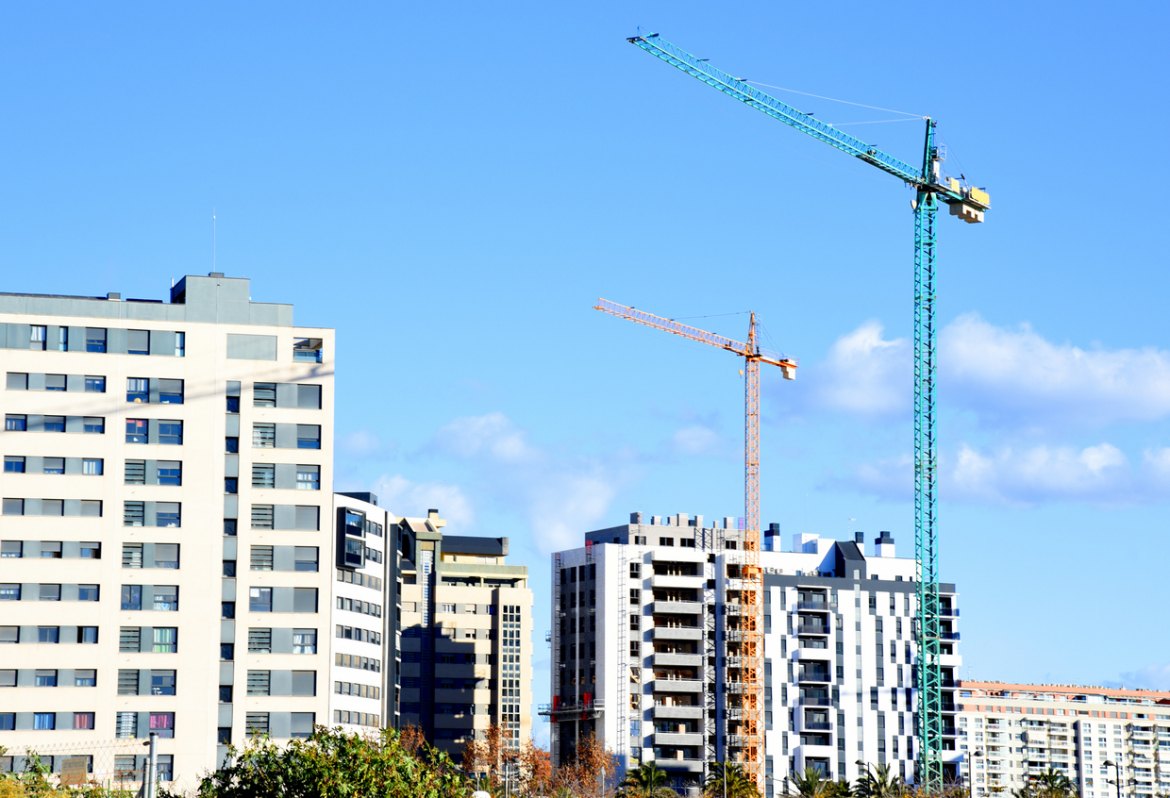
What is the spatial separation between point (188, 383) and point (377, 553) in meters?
31.0

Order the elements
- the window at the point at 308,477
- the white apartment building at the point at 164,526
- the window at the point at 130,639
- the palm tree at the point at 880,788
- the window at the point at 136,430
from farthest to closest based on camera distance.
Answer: the palm tree at the point at 880,788 < the window at the point at 308,477 < the window at the point at 136,430 < the window at the point at 130,639 < the white apartment building at the point at 164,526

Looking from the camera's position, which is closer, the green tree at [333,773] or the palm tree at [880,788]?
the green tree at [333,773]

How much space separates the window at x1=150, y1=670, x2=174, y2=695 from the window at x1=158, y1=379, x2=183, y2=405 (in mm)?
20192

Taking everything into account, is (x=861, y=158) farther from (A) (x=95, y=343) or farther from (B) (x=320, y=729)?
(B) (x=320, y=729)

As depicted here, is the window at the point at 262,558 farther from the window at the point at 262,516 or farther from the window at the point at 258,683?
the window at the point at 258,683

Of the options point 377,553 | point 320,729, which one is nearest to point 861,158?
point 377,553

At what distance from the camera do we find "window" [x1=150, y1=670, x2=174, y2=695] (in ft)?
444

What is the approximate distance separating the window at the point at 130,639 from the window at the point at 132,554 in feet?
15.5

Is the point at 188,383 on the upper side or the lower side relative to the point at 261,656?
upper

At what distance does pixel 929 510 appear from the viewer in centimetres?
19012

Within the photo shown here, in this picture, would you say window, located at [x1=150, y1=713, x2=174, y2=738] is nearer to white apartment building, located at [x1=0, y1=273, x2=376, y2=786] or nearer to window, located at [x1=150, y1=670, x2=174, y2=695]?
white apartment building, located at [x1=0, y1=273, x2=376, y2=786]

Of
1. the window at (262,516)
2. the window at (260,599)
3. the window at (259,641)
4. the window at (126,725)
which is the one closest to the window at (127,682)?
the window at (126,725)

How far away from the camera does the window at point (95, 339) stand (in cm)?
13850

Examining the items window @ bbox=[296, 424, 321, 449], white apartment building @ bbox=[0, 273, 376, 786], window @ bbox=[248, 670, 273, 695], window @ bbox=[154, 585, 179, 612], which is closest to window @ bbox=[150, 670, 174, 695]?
white apartment building @ bbox=[0, 273, 376, 786]
